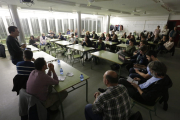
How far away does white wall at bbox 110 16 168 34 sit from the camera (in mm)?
10101

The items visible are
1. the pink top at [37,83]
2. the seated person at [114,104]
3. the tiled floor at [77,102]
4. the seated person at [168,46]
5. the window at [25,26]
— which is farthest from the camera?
the window at [25,26]

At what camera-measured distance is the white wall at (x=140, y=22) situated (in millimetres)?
10101

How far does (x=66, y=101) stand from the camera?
8.29ft

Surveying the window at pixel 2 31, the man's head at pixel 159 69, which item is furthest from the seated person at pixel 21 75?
the window at pixel 2 31

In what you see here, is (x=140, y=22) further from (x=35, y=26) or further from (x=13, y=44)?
(x=13, y=44)

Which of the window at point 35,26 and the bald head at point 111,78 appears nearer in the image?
the bald head at point 111,78

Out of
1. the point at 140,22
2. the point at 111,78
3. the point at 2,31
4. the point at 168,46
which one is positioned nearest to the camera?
the point at 111,78

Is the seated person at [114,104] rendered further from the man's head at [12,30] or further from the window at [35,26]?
the window at [35,26]

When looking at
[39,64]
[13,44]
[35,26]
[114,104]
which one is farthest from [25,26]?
[114,104]

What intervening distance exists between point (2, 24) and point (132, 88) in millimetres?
9957

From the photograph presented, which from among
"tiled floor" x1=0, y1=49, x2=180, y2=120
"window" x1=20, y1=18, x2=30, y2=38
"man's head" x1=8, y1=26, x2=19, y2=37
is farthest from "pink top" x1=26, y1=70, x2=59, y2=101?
"window" x1=20, y1=18, x2=30, y2=38

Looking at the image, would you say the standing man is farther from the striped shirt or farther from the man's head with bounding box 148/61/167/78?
the man's head with bounding box 148/61/167/78

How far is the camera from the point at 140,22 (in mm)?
11602

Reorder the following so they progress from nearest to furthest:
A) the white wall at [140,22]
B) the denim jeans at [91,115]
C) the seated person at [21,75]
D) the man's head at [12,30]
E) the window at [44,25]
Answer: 1. the denim jeans at [91,115]
2. the seated person at [21,75]
3. the man's head at [12,30]
4. the window at [44,25]
5. the white wall at [140,22]
